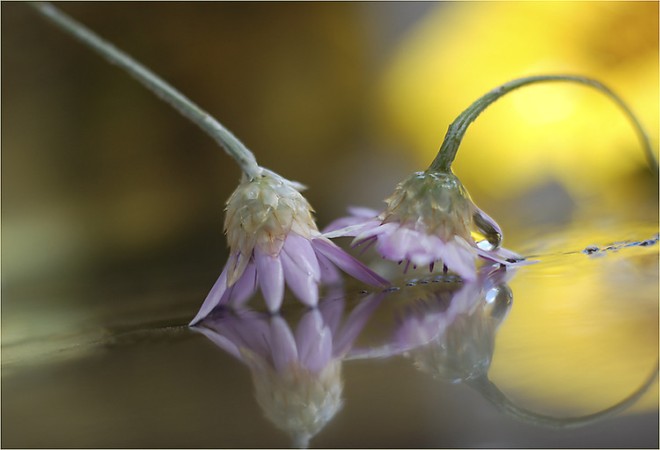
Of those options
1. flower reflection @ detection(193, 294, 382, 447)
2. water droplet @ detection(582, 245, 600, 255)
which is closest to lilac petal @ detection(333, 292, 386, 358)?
flower reflection @ detection(193, 294, 382, 447)

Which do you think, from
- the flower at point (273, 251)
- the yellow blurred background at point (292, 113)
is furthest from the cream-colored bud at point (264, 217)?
the yellow blurred background at point (292, 113)

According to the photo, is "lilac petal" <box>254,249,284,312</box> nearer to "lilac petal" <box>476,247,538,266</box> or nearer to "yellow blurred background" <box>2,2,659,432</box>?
"lilac petal" <box>476,247,538,266</box>

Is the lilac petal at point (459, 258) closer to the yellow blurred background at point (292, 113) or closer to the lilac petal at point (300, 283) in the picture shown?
the lilac petal at point (300, 283)

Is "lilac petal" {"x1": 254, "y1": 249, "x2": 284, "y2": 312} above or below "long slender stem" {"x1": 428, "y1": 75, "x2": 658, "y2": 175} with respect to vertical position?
below

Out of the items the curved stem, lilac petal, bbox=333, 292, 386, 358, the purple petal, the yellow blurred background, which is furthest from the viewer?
the yellow blurred background

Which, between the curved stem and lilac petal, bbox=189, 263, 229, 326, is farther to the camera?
lilac petal, bbox=189, 263, 229, 326

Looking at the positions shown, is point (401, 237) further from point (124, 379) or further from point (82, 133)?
point (82, 133)

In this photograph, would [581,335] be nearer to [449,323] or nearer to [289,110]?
[449,323]
